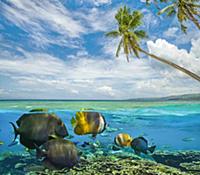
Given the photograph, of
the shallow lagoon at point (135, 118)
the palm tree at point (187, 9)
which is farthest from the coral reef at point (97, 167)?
the palm tree at point (187, 9)

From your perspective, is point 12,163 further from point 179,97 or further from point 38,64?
point 179,97

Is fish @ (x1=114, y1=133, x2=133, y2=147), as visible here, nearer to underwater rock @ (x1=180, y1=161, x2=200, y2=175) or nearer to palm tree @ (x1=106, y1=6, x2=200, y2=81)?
palm tree @ (x1=106, y1=6, x2=200, y2=81)

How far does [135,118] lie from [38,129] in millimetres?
9876

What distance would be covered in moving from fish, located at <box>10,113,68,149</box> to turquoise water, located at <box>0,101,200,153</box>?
5.90m

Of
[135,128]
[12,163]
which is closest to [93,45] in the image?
[12,163]

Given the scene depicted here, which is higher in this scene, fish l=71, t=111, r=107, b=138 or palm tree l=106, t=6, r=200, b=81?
palm tree l=106, t=6, r=200, b=81

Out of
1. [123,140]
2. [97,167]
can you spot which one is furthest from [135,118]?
[123,140]

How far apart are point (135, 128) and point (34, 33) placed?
7.53m

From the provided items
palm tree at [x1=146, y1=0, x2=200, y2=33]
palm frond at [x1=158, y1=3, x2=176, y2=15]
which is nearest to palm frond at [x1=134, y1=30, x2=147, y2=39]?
palm frond at [x1=158, y1=3, x2=176, y2=15]

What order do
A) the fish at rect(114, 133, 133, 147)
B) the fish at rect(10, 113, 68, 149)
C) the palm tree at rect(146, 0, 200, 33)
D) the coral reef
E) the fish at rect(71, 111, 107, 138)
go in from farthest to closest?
1. the coral reef
2. the fish at rect(114, 133, 133, 147)
3. the palm tree at rect(146, 0, 200, 33)
4. the fish at rect(71, 111, 107, 138)
5. the fish at rect(10, 113, 68, 149)

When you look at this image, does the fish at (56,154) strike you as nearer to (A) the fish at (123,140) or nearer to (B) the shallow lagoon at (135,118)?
(A) the fish at (123,140)

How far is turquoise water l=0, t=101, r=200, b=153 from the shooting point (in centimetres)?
1131

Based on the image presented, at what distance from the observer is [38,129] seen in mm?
3691

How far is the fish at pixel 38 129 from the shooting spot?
3.68m
